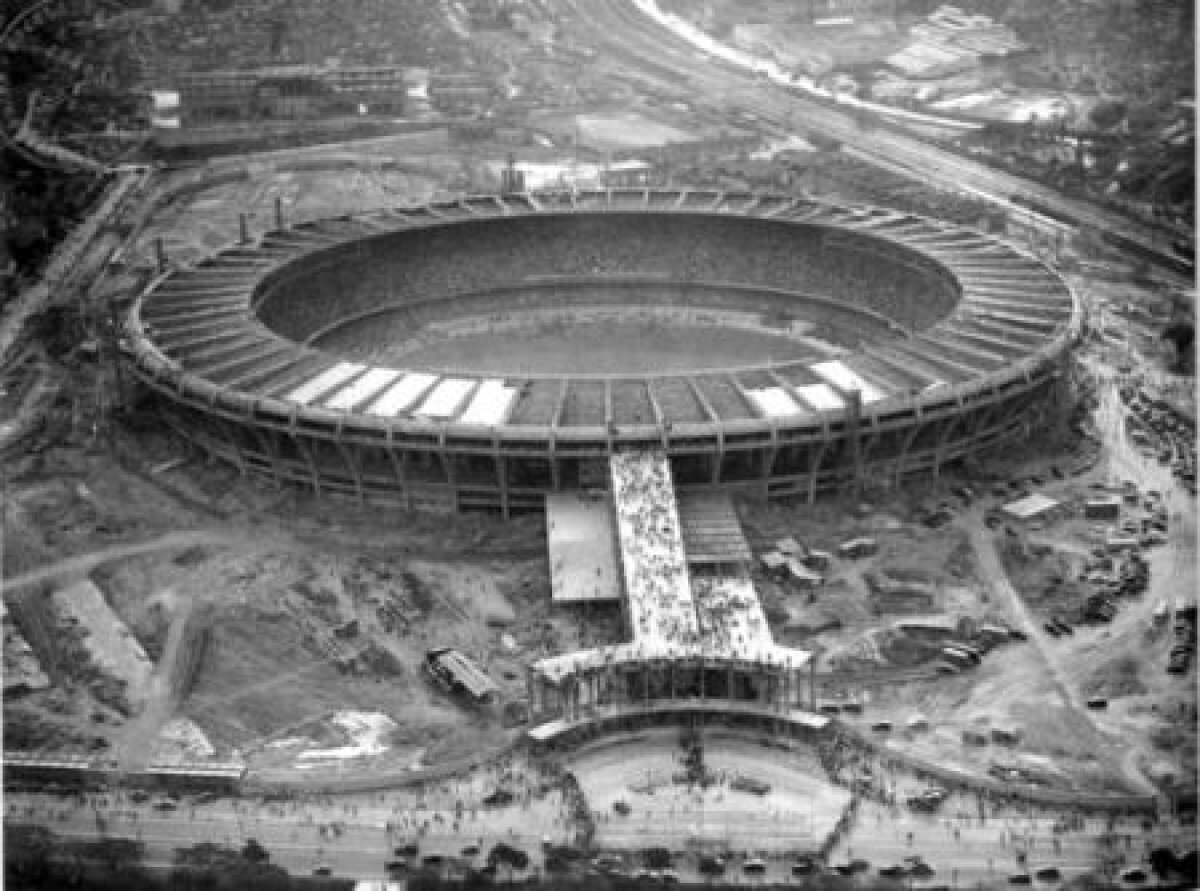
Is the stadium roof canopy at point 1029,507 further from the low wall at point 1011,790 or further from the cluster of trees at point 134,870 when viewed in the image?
the cluster of trees at point 134,870

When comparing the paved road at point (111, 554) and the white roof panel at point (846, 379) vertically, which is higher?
the white roof panel at point (846, 379)

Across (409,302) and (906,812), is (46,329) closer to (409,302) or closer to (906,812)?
(409,302)

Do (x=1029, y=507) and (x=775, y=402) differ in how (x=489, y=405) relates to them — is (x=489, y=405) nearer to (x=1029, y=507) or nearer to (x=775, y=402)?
(x=775, y=402)

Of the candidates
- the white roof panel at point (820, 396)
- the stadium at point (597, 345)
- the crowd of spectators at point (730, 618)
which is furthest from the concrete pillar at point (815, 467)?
the crowd of spectators at point (730, 618)

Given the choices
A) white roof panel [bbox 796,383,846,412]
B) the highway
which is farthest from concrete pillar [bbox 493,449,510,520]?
the highway

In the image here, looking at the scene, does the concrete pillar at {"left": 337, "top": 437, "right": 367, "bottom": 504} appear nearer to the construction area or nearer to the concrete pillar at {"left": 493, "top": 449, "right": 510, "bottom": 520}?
the construction area

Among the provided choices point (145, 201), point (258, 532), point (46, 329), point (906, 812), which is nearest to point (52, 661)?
point (258, 532)

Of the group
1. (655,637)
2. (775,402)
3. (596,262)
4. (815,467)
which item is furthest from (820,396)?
(596,262)
